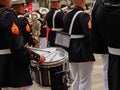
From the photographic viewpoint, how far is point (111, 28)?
4164mm

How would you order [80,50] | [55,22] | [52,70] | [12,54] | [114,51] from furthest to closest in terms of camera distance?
1. [55,22]
2. [80,50]
3. [52,70]
4. [12,54]
5. [114,51]

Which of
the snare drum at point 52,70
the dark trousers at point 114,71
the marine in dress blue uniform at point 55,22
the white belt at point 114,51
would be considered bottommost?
the marine in dress blue uniform at point 55,22

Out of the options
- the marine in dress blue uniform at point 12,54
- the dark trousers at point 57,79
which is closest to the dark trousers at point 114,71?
the marine in dress blue uniform at point 12,54

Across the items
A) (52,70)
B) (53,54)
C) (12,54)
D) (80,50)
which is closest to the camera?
(12,54)

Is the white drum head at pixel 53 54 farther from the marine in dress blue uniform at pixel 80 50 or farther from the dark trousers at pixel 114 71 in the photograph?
the dark trousers at pixel 114 71

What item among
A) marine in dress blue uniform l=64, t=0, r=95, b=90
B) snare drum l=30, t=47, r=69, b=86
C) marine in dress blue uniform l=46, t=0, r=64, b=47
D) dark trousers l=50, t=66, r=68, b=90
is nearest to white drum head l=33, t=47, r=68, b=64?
snare drum l=30, t=47, r=69, b=86

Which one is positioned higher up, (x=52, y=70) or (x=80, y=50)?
(x=52, y=70)

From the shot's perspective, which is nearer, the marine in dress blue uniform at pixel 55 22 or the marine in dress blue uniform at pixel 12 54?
the marine in dress blue uniform at pixel 12 54

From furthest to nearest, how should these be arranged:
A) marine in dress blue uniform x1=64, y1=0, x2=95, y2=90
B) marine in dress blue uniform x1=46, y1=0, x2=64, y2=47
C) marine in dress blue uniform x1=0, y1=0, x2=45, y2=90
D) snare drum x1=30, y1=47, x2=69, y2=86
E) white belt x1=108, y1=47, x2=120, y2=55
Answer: marine in dress blue uniform x1=46, y1=0, x2=64, y2=47 → marine in dress blue uniform x1=64, y1=0, x2=95, y2=90 → snare drum x1=30, y1=47, x2=69, y2=86 → marine in dress blue uniform x1=0, y1=0, x2=45, y2=90 → white belt x1=108, y1=47, x2=120, y2=55

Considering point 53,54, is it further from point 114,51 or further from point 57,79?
point 114,51

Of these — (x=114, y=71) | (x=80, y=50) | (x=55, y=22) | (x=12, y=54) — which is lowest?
(x=55, y=22)

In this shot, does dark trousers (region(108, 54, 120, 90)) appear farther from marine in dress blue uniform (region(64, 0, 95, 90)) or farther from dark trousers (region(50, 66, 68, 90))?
marine in dress blue uniform (region(64, 0, 95, 90))

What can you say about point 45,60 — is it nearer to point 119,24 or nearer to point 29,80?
point 29,80

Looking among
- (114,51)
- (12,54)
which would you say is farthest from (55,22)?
(114,51)
